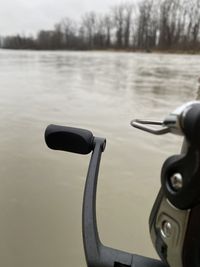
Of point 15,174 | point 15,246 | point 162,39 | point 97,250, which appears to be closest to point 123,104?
point 15,174

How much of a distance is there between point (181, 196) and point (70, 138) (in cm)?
38

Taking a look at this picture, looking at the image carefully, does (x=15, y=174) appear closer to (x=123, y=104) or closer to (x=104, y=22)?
(x=123, y=104)

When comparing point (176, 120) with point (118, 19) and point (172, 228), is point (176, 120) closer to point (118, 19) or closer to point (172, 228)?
point (172, 228)

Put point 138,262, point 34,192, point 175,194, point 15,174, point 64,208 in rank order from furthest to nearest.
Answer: point 15,174, point 34,192, point 64,208, point 138,262, point 175,194

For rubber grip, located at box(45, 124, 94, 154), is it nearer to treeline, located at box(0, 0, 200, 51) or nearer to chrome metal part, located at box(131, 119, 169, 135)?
chrome metal part, located at box(131, 119, 169, 135)

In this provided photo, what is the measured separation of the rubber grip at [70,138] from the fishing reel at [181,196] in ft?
0.75

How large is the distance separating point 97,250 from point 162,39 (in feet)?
165

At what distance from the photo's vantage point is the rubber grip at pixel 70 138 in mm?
749

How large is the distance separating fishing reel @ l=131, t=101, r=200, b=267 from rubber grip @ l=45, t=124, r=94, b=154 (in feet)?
0.75

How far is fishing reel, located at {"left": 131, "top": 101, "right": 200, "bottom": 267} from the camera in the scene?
1.37 ft

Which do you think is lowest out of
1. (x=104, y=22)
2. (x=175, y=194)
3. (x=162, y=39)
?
(x=175, y=194)

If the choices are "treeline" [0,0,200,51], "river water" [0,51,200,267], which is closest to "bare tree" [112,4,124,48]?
"treeline" [0,0,200,51]

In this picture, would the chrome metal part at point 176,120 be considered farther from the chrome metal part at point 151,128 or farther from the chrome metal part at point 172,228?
the chrome metal part at point 172,228

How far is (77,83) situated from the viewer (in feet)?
27.8
